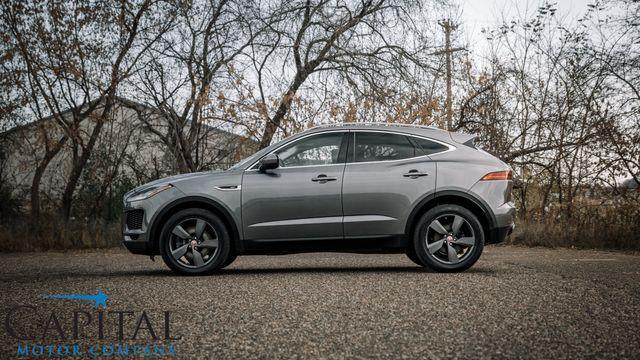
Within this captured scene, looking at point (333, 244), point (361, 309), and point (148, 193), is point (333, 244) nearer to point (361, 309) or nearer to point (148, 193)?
point (148, 193)

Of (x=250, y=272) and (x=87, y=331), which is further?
(x=250, y=272)

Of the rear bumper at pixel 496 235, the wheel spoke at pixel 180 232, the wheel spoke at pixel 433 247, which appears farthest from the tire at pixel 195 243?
the rear bumper at pixel 496 235

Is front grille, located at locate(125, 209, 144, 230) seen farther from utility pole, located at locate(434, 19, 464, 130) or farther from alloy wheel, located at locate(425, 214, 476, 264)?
utility pole, located at locate(434, 19, 464, 130)

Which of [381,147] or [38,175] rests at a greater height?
[38,175]

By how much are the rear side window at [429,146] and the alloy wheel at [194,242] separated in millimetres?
2664

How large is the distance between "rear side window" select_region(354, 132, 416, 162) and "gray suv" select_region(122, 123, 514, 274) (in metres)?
0.02

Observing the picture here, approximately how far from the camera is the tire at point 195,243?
27.0ft

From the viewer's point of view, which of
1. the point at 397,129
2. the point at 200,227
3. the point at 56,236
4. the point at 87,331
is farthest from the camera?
the point at 56,236

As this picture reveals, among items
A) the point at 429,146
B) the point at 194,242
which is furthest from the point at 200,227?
the point at 429,146

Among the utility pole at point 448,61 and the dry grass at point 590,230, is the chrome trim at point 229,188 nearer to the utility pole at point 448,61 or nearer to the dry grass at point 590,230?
the dry grass at point 590,230

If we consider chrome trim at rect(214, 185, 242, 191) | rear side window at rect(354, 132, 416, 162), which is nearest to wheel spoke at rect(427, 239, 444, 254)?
rear side window at rect(354, 132, 416, 162)

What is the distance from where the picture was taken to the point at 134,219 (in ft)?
27.7

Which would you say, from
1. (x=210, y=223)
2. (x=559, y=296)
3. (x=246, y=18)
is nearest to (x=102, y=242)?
(x=246, y=18)

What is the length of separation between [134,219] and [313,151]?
2.33 m
